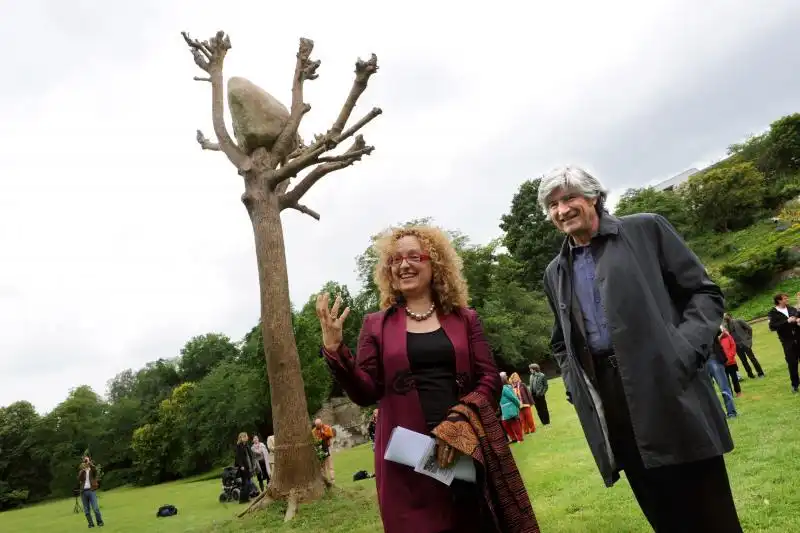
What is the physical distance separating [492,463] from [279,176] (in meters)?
8.14

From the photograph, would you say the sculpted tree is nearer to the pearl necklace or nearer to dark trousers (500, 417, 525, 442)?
dark trousers (500, 417, 525, 442)

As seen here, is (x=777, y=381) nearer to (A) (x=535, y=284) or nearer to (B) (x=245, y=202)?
(B) (x=245, y=202)

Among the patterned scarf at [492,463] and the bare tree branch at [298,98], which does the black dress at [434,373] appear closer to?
the patterned scarf at [492,463]

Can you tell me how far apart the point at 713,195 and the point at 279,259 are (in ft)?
159

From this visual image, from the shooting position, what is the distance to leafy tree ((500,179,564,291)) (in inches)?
1844

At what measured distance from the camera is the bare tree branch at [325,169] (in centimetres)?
986

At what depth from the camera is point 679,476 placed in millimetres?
2002

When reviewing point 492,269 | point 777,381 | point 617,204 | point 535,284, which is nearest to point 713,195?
point 617,204

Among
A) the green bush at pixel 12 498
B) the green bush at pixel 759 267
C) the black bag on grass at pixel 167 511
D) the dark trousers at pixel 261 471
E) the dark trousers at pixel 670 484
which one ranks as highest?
the green bush at pixel 759 267

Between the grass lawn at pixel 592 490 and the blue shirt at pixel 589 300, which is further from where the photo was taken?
the grass lawn at pixel 592 490

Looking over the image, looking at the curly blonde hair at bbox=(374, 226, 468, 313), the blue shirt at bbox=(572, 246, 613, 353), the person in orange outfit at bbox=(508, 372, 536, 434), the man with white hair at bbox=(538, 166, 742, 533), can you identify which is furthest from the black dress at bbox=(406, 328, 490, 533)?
the person in orange outfit at bbox=(508, 372, 536, 434)

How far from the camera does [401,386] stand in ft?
8.51

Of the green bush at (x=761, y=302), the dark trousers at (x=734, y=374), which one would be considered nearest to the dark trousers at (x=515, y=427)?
the dark trousers at (x=734, y=374)

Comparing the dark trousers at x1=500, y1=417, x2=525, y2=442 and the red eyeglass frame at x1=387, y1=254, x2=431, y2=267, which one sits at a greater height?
the red eyeglass frame at x1=387, y1=254, x2=431, y2=267
